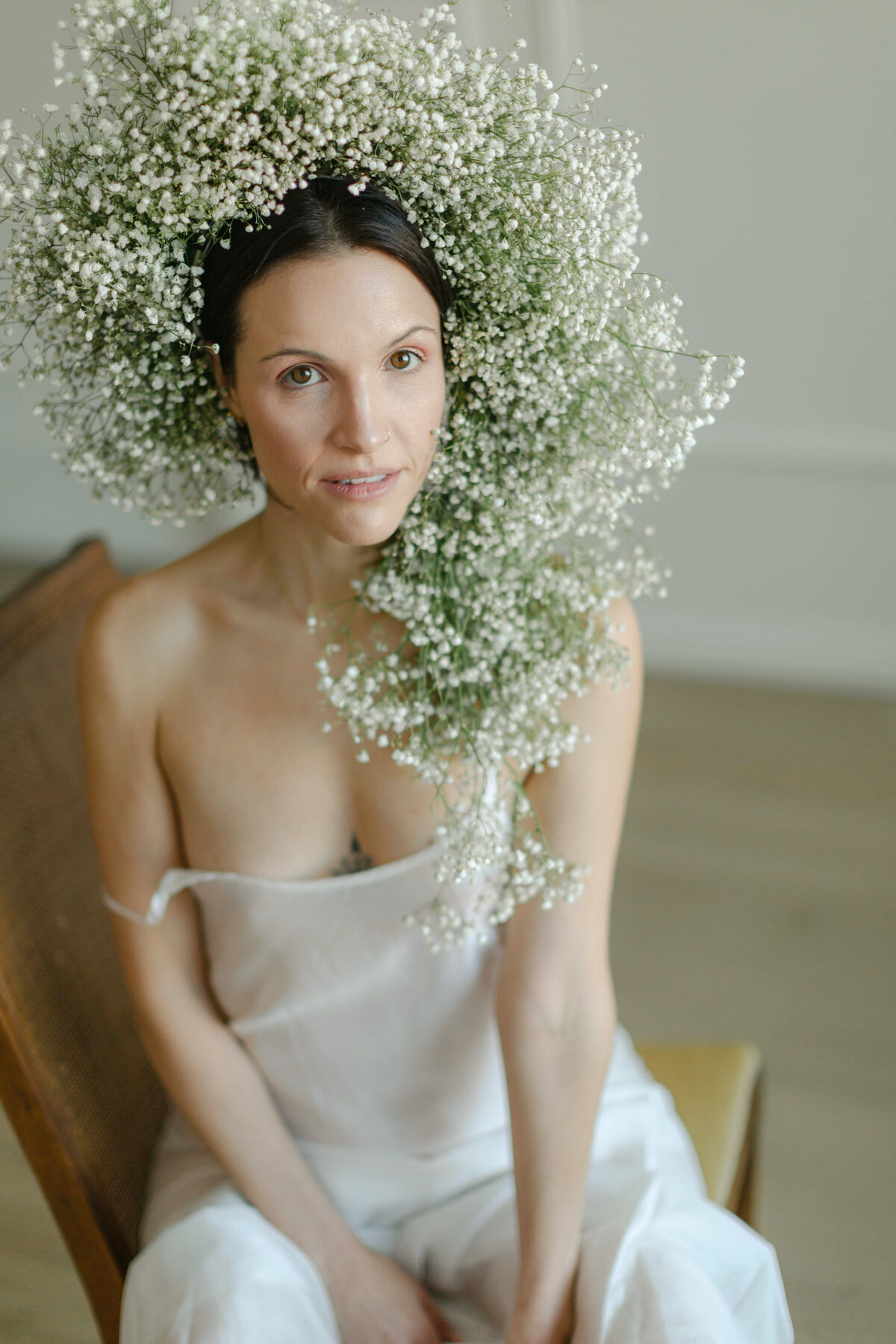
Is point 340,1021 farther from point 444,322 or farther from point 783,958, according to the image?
point 783,958

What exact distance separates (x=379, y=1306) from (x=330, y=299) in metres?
1.11

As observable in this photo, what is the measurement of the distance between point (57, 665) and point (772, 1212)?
164 centimetres

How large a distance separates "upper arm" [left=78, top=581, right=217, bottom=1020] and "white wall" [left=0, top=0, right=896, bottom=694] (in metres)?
2.23

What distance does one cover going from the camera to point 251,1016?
59.1 inches

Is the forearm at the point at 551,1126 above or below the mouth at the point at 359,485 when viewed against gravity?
below

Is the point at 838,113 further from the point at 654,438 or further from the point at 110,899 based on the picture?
the point at 110,899

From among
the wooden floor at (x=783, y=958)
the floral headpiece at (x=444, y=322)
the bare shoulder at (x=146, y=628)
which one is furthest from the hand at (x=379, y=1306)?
the wooden floor at (x=783, y=958)

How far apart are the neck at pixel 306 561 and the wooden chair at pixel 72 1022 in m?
0.39

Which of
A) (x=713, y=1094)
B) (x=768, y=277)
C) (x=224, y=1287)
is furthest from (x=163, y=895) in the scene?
(x=768, y=277)

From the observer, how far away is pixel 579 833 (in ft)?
4.57

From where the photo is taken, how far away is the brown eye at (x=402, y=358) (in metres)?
1.16

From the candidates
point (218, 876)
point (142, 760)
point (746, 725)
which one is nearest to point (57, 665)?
point (142, 760)

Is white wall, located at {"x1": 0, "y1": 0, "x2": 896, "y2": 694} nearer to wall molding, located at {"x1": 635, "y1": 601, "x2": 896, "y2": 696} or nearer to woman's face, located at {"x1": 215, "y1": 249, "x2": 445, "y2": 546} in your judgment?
wall molding, located at {"x1": 635, "y1": 601, "x2": 896, "y2": 696}

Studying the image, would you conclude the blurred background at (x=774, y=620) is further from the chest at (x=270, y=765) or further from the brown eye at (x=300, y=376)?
the brown eye at (x=300, y=376)
